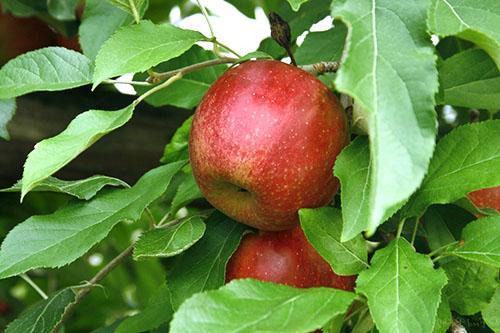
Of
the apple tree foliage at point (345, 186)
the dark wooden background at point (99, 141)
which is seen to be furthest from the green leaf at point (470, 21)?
the dark wooden background at point (99, 141)

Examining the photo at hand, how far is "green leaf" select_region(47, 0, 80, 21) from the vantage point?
1307 mm

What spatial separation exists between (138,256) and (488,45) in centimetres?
39

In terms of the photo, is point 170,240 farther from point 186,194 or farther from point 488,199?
point 488,199

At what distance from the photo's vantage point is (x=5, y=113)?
109 cm

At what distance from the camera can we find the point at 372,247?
1.23 metres

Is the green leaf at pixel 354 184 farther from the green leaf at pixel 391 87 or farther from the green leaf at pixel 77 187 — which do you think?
the green leaf at pixel 77 187

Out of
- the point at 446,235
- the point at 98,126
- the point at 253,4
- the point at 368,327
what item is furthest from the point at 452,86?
the point at 253,4

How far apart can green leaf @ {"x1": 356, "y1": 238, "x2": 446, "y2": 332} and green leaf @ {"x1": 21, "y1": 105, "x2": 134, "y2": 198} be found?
0.93ft

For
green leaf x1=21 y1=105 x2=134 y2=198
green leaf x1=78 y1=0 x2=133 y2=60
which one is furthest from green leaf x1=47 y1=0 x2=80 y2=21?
green leaf x1=21 y1=105 x2=134 y2=198

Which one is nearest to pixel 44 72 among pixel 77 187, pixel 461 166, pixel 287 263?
pixel 77 187

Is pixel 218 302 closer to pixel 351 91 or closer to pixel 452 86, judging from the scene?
pixel 351 91

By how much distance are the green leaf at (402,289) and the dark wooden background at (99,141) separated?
2.56 feet

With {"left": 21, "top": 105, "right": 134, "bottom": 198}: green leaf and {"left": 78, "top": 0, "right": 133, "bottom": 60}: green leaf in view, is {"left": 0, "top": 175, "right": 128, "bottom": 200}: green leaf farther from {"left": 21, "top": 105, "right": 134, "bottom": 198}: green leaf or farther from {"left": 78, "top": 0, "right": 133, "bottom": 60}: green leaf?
{"left": 78, "top": 0, "right": 133, "bottom": 60}: green leaf

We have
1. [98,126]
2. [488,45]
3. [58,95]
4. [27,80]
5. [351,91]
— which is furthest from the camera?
[58,95]
